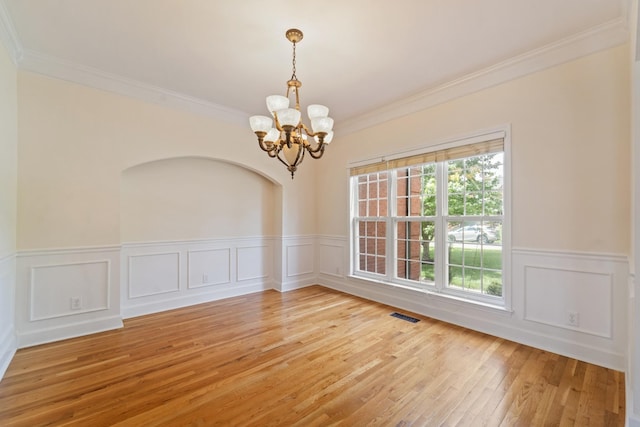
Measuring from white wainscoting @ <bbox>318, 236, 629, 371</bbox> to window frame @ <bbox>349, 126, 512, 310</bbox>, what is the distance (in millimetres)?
101

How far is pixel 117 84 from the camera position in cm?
331

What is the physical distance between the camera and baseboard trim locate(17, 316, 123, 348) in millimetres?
2840

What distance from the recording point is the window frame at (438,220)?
3.02 metres

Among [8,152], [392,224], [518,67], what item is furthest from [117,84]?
[518,67]

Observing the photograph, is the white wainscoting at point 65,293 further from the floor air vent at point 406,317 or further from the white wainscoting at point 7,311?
the floor air vent at point 406,317

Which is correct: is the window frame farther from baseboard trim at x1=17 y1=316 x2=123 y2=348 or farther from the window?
baseboard trim at x1=17 y1=316 x2=123 y2=348

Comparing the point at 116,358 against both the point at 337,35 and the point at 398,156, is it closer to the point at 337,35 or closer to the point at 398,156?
the point at 337,35

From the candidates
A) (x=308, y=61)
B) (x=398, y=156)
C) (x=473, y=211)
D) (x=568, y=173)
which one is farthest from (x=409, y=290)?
(x=308, y=61)

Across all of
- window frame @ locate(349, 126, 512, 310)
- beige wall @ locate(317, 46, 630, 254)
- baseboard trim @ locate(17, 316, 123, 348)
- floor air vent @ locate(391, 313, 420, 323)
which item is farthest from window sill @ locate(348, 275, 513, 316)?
baseboard trim @ locate(17, 316, 123, 348)

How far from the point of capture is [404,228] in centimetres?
410

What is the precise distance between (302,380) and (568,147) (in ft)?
10.4

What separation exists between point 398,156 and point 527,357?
2673 mm

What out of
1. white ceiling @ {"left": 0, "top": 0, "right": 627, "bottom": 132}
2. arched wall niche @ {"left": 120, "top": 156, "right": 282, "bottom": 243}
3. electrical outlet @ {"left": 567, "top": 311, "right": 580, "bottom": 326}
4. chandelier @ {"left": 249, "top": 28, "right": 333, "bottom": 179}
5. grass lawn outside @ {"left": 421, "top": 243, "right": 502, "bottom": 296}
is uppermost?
white ceiling @ {"left": 0, "top": 0, "right": 627, "bottom": 132}

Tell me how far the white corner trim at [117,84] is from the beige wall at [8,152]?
0.22 metres
